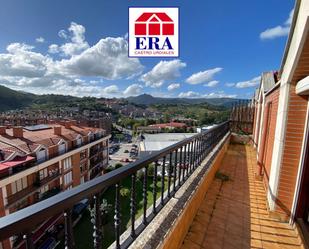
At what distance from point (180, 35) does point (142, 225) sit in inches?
302

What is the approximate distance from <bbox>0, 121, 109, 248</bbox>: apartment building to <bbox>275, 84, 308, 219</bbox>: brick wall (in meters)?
12.2

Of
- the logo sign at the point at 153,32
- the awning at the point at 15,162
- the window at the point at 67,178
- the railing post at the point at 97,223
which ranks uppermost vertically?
the logo sign at the point at 153,32

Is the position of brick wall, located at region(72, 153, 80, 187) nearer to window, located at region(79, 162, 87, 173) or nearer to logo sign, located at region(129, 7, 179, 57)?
window, located at region(79, 162, 87, 173)

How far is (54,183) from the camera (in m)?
15.0

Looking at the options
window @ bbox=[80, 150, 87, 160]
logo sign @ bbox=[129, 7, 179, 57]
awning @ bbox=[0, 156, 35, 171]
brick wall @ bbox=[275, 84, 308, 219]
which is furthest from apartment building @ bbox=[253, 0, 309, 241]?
window @ bbox=[80, 150, 87, 160]

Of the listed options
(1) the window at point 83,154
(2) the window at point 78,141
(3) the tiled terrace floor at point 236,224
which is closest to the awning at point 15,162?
(2) the window at point 78,141

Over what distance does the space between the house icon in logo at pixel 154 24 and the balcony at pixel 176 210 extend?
553 cm

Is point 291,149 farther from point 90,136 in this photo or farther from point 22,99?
point 22,99

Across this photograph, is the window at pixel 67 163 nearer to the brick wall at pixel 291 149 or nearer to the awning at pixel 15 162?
the awning at pixel 15 162

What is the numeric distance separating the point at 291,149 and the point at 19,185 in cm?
1374

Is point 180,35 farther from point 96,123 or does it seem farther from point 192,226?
point 96,123

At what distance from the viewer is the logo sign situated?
7.13 meters

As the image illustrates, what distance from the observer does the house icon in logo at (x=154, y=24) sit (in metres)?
7.26

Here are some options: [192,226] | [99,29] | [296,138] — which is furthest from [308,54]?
[99,29]
